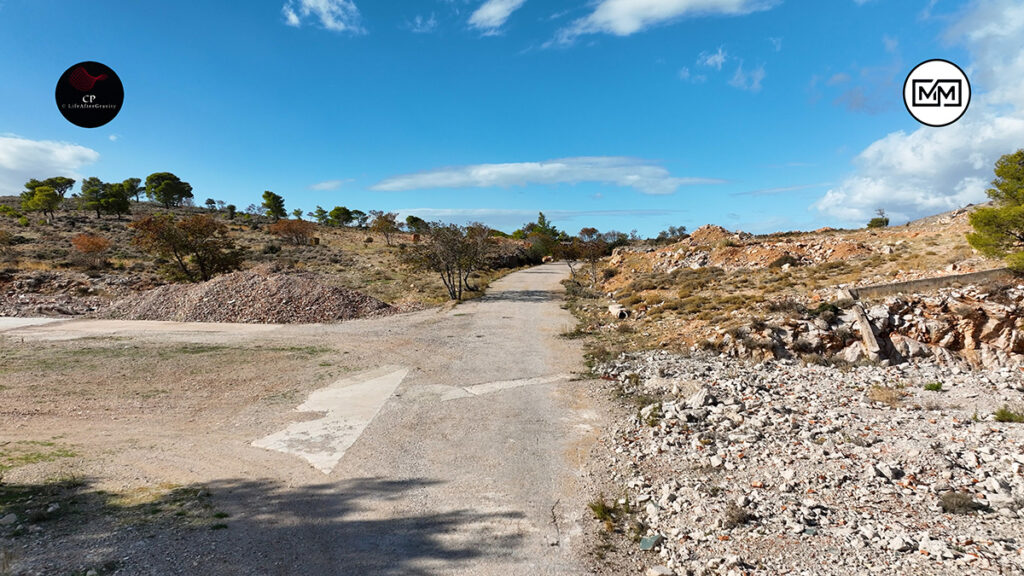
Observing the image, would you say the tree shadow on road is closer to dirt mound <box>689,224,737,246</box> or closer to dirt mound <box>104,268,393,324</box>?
dirt mound <box>104,268,393,324</box>

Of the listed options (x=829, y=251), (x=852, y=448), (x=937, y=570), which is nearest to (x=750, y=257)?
(x=829, y=251)

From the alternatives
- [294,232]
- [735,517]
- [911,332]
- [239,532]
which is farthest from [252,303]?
[294,232]

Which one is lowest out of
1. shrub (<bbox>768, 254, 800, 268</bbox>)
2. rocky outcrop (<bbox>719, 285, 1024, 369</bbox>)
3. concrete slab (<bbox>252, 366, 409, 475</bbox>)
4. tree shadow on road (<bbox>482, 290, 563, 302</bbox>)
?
concrete slab (<bbox>252, 366, 409, 475</bbox>)

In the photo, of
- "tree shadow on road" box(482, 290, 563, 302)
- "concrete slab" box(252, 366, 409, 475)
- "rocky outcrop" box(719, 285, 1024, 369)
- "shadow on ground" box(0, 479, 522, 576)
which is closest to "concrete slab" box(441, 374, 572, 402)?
"concrete slab" box(252, 366, 409, 475)

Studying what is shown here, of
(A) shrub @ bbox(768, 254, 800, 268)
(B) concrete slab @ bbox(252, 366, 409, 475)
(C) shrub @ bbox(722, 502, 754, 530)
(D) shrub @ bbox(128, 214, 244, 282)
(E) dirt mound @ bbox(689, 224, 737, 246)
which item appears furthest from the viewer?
(E) dirt mound @ bbox(689, 224, 737, 246)

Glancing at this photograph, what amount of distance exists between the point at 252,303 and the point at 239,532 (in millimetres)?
19547

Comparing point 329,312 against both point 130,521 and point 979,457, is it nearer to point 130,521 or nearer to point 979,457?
point 130,521

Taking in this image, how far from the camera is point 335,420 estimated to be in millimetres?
10531

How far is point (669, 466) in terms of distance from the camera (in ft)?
26.8

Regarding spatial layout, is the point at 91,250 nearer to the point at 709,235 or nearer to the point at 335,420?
the point at 335,420

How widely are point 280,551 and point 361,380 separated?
7705mm

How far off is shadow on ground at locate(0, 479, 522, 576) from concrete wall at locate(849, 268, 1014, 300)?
16.4 meters

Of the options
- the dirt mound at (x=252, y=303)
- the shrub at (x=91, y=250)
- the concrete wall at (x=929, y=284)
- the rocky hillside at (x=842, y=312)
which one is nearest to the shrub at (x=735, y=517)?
the rocky hillside at (x=842, y=312)

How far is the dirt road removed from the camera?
19.2ft
